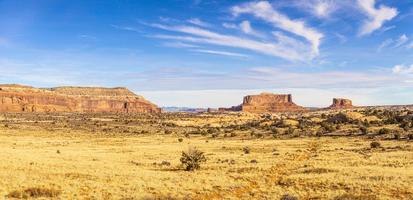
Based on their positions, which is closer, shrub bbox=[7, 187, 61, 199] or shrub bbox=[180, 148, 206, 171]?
shrub bbox=[7, 187, 61, 199]

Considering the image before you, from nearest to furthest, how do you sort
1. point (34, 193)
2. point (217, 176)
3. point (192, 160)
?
point (34, 193), point (217, 176), point (192, 160)

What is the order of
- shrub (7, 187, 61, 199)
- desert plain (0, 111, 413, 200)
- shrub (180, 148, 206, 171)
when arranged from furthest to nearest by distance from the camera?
1. shrub (180, 148, 206, 171)
2. desert plain (0, 111, 413, 200)
3. shrub (7, 187, 61, 199)

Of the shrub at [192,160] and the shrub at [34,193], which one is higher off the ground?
the shrub at [192,160]

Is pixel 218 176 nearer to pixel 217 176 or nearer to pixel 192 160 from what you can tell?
pixel 217 176

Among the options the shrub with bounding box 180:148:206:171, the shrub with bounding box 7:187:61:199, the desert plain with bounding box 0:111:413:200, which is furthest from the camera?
the shrub with bounding box 180:148:206:171

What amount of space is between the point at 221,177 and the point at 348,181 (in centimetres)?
722

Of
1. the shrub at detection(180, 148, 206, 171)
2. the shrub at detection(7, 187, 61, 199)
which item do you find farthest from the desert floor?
the shrub at detection(180, 148, 206, 171)

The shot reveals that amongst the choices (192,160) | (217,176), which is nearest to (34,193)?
(217,176)

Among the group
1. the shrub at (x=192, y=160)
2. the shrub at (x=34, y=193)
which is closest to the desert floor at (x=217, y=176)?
the shrub at (x=34, y=193)

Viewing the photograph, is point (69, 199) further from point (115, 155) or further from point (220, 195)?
point (115, 155)

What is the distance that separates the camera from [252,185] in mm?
24609

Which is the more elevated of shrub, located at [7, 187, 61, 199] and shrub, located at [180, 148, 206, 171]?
shrub, located at [180, 148, 206, 171]

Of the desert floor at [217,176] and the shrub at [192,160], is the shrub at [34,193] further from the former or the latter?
the shrub at [192,160]

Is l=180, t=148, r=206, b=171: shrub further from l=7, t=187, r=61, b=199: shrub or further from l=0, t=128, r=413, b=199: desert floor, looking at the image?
l=7, t=187, r=61, b=199: shrub
